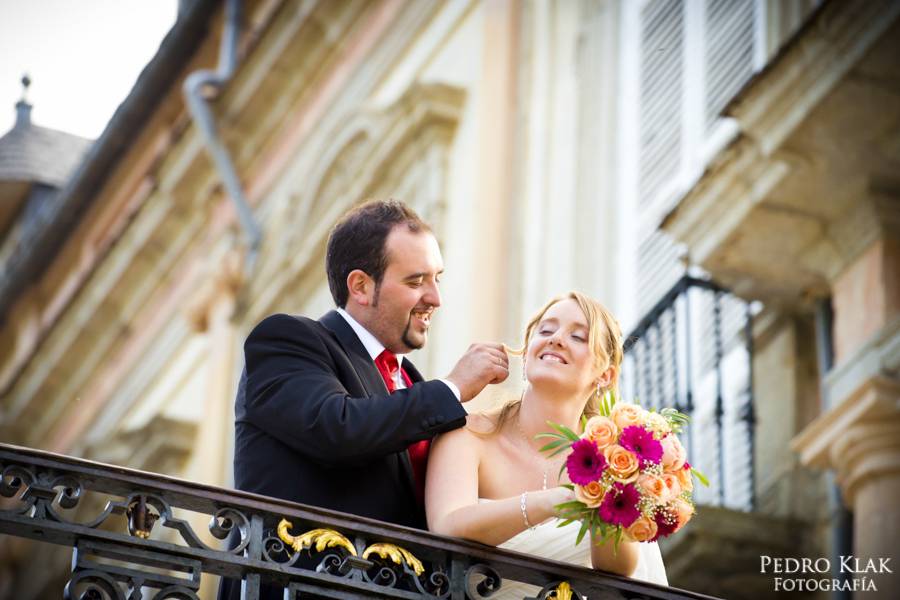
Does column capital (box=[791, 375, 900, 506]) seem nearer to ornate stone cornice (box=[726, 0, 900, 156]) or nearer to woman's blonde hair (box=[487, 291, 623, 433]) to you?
ornate stone cornice (box=[726, 0, 900, 156])

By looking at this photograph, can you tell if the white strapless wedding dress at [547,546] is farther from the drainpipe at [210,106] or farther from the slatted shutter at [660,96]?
the drainpipe at [210,106]

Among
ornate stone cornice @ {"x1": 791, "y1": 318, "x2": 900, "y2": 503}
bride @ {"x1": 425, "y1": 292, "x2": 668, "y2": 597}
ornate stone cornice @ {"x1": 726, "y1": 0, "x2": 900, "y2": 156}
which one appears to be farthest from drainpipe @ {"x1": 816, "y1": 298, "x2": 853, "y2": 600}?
bride @ {"x1": 425, "y1": 292, "x2": 668, "y2": 597}

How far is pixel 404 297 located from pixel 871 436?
3397mm

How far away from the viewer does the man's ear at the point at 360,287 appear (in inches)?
231

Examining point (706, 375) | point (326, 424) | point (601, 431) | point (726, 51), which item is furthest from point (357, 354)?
point (726, 51)

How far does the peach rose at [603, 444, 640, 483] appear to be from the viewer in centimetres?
503

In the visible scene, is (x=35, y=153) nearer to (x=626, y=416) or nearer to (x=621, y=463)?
(x=626, y=416)

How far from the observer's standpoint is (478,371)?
5516 mm

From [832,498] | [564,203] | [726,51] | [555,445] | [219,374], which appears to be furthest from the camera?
[219,374]

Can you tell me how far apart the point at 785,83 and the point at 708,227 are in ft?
3.32

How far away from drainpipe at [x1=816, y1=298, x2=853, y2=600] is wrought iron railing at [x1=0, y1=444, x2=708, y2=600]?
3934mm

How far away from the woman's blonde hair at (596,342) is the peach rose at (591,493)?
0.69 metres

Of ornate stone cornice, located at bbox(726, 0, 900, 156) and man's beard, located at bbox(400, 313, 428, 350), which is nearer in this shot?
man's beard, located at bbox(400, 313, 428, 350)

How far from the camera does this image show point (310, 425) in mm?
5301
